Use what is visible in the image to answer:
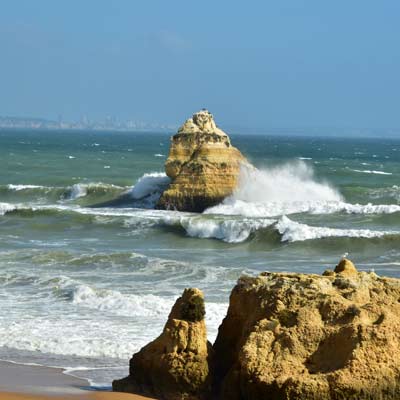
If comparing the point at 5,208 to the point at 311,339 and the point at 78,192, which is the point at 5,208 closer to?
the point at 78,192

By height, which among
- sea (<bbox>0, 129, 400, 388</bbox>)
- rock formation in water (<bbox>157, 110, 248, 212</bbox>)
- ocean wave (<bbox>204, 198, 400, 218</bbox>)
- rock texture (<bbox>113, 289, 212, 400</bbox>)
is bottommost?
sea (<bbox>0, 129, 400, 388</bbox>)

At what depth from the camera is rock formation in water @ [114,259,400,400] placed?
32.7 feet

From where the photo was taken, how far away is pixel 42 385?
42.4ft

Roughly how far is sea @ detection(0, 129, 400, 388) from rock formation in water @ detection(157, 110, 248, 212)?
587 mm

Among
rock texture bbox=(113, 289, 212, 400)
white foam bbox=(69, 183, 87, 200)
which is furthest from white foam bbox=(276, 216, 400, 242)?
rock texture bbox=(113, 289, 212, 400)

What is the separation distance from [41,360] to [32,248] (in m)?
14.4

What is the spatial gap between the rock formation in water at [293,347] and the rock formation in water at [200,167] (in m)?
25.0

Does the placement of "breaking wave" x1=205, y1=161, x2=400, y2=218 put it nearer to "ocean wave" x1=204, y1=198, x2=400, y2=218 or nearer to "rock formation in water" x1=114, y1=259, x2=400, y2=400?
"ocean wave" x1=204, y1=198, x2=400, y2=218

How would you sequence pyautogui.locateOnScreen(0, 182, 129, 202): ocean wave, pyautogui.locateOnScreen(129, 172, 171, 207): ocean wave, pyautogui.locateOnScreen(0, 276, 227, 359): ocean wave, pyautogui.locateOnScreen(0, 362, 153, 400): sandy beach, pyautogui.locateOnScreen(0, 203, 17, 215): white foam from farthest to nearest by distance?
pyautogui.locateOnScreen(0, 182, 129, 202): ocean wave, pyautogui.locateOnScreen(129, 172, 171, 207): ocean wave, pyautogui.locateOnScreen(0, 203, 17, 215): white foam, pyautogui.locateOnScreen(0, 276, 227, 359): ocean wave, pyautogui.locateOnScreen(0, 362, 153, 400): sandy beach

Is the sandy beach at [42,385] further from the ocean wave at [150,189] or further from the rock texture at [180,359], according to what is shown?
the ocean wave at [150,189]

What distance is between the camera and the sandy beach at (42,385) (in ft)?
39.2

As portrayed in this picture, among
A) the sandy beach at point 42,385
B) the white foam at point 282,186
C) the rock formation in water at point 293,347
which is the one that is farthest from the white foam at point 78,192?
the rock formation in water at point 293,347

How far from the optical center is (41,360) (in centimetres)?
1470

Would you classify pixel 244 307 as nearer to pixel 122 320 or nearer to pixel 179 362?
pixel 179 362
